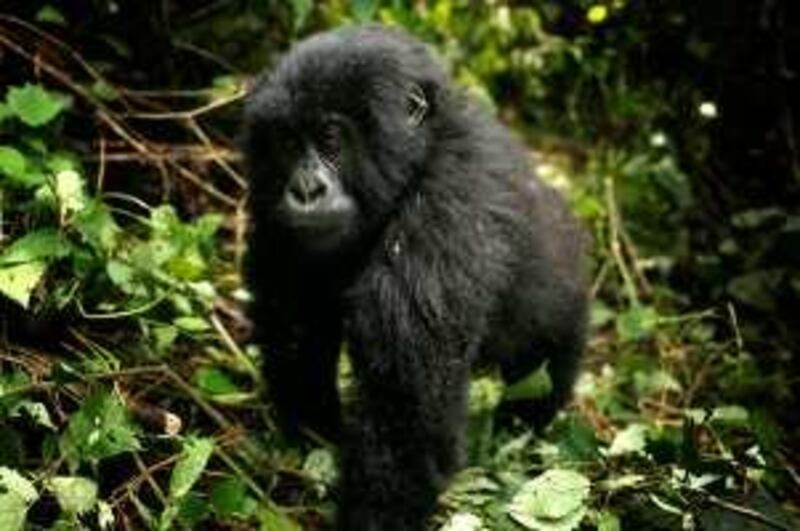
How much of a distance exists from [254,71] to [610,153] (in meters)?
1.75

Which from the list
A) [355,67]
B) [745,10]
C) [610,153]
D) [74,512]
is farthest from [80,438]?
[610,153]

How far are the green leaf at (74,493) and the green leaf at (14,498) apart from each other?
0.18 ft

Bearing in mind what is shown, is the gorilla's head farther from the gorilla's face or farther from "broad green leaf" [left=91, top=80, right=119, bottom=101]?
"broad green leaf" [left=91, top=80, right=119, bottom=101]

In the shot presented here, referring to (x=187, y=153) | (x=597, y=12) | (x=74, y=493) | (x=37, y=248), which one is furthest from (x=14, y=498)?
(x=597, y=12)

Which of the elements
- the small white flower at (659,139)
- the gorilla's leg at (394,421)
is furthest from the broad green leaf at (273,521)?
the small white flower at (659,139)

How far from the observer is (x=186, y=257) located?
4020mm

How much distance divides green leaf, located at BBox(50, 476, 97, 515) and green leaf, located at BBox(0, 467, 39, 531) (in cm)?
Result: 6

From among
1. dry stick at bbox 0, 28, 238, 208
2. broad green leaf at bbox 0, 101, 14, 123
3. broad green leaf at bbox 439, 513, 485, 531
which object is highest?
dry stick at bbox 0, 28, 238, 208

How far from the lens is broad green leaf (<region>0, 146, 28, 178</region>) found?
374 centimetres

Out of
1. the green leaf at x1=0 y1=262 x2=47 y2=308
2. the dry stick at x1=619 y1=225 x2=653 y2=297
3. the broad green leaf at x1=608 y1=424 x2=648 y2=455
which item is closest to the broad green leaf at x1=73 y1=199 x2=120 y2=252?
the green leaf at x1=0 y1=262 x2=47 y2=308

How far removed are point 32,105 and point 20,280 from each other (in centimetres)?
67

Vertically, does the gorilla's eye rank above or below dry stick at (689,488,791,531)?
above

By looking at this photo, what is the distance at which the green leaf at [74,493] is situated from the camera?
318cm

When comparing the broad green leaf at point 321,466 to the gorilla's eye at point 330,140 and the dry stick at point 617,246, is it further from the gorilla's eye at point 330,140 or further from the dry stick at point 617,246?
the dry stick at point 617,246
